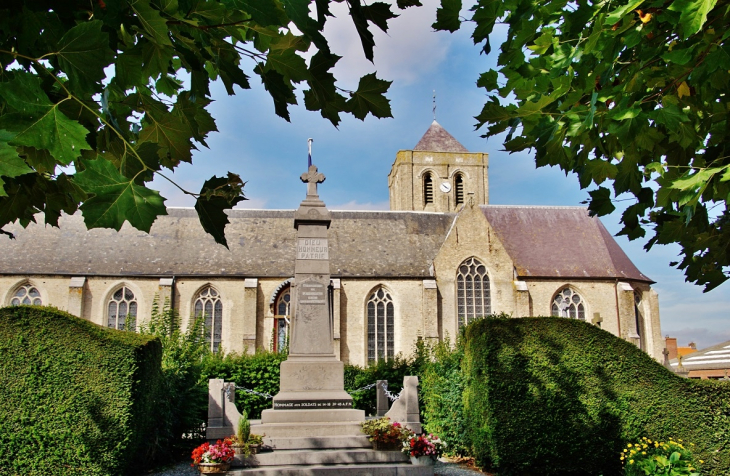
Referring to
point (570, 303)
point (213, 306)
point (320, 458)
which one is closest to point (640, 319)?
point (570, 303)

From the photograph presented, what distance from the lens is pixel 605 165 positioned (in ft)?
13.6

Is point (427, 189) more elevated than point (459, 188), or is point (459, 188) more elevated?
point (459, 188)

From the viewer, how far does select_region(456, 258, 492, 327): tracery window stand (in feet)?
86.4

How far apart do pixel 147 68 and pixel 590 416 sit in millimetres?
8795

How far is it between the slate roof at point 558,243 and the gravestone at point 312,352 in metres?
16.4

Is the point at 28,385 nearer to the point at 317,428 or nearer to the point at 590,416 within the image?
the point at 317,428

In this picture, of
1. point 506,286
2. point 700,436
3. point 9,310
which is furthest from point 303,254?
point 506,286

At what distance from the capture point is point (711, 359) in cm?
2341

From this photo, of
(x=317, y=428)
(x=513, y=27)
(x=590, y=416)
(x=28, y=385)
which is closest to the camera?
(x=513, y=27)

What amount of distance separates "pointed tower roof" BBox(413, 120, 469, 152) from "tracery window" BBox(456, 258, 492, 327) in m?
12.8

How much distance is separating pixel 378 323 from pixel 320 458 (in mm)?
→ 16335

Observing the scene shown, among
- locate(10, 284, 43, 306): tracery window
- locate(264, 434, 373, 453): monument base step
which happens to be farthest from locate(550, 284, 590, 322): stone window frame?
locate(10, 284, 43, 306): tracery window

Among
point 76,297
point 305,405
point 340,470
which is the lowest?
point 340,470

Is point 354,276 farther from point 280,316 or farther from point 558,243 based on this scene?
point 558,243
